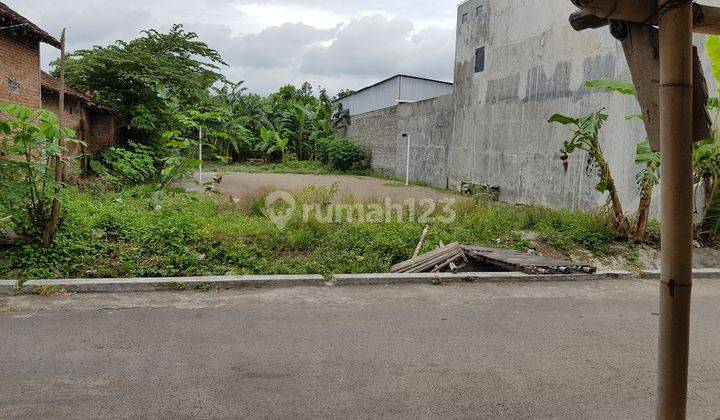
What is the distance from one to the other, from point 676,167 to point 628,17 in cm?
72

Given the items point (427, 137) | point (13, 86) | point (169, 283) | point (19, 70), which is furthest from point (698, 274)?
point (427, 137)

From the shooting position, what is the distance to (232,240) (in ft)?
25.6

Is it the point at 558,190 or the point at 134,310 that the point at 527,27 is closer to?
the point at 558,190

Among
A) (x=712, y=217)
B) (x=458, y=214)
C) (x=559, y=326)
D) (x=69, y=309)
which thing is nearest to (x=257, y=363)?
(x=69, y=309)

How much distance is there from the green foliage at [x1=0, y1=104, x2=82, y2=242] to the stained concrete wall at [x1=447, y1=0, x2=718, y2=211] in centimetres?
1024

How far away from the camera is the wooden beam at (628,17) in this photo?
235 centimetres

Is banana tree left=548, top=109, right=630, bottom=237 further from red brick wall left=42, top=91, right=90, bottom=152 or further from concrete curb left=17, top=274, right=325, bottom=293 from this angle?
red brick wall left=42, top=91, right=90, bottom=152

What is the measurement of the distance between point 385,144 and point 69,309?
2244 centimetres

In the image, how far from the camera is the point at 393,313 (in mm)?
5762

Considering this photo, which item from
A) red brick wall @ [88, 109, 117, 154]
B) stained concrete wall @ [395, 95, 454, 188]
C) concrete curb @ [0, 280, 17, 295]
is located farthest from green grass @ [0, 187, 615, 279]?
stained concrete wall @ [395, 95, 454, 188]

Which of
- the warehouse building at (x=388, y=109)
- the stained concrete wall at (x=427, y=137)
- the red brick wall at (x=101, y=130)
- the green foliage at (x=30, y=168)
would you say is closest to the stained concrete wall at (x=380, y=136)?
the warehouse building at (x=388, y=109)

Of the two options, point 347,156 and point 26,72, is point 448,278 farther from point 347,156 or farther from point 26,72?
point 347,156

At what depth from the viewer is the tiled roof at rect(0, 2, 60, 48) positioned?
35.6ft

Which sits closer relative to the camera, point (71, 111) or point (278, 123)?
point (71, 111)
